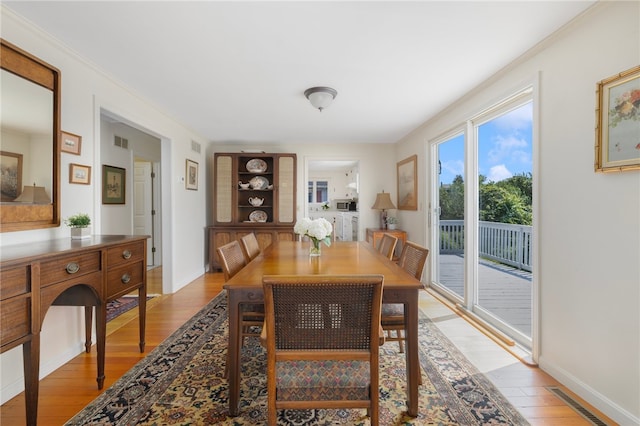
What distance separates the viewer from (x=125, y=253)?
2131 mm

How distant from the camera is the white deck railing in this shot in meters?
2.62

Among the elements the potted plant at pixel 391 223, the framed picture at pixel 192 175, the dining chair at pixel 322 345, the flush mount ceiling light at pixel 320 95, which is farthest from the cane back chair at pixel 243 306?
the potted plant at pixel 391 223

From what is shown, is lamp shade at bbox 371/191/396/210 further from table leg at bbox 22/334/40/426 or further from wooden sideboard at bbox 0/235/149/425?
table leg at bbox 22/334/40/426

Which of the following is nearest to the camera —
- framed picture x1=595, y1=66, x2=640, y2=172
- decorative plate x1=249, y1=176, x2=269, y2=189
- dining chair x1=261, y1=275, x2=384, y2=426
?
dining chair x1=261, y1=275, x2=384, y2=426

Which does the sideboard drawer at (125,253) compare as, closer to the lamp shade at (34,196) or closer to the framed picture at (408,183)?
the lamp shade at (34,196)

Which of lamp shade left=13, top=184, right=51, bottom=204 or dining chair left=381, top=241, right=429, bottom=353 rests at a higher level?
lamp shade left=13, top=184, right=51, bottom=204

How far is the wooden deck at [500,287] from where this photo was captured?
2914 mm

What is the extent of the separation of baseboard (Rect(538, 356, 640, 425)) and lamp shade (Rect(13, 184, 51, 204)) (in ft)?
12.1

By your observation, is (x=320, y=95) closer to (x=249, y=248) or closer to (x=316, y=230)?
(x=316, y=230)

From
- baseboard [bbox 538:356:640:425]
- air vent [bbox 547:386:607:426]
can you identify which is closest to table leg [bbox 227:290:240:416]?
air vent [bbox 547:386:607:426]

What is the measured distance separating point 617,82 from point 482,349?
79.6 inches

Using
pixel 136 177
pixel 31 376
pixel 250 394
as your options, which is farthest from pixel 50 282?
pixel 136 177

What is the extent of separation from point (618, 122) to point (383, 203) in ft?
12.1

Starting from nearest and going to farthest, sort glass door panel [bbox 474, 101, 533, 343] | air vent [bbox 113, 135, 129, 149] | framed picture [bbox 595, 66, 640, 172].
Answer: framed picture [bbox 595, 66, 640, 172]
glass door panel [bbox 474, 101, 533, 343]
air vent [bbox 113, 135, 129, 149]
